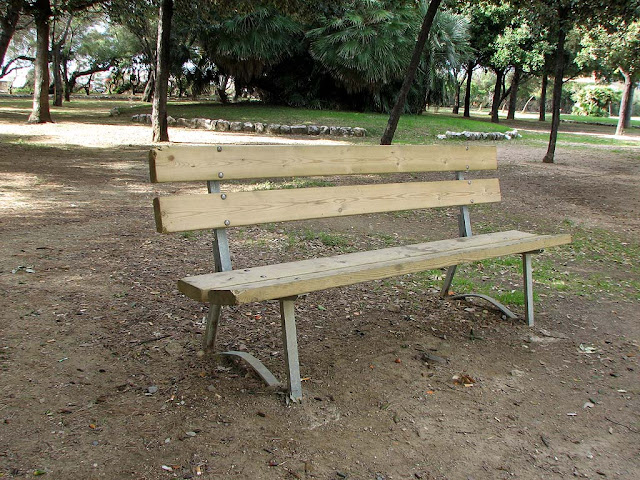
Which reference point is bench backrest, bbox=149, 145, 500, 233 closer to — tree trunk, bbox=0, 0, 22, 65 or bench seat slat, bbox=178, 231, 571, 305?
bench seat slat, bbox=178, 231, 571, 305

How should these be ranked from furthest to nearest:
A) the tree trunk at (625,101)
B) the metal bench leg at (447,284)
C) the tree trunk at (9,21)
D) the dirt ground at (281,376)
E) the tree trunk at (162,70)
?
the tree trunk at (625,101) < the tree trunk at (9,21) < the tree trunk at (162,70) < the metal bench leg at (447,284) < the dirt ground at (281,376)

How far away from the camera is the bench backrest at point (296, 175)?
8.80 feet

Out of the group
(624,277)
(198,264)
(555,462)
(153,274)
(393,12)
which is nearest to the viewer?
(555,462)

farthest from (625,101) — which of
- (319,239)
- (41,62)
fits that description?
(319,239)

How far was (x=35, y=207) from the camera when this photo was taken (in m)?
6.40

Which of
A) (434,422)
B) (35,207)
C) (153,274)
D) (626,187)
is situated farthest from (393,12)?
(434,422)

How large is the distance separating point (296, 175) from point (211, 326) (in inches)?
37.0

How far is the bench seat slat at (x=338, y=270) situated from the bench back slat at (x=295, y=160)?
502mm

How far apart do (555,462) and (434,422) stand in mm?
515

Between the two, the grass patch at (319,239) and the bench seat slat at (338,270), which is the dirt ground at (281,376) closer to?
the grass patch at (319,239)

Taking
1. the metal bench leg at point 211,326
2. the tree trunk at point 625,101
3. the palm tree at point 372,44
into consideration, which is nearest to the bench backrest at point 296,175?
the metal bench leg at point 211,326

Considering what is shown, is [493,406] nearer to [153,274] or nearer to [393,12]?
[153,274]

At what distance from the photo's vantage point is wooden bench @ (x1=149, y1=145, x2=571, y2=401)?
2.56 meters

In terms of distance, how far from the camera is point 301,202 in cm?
312
